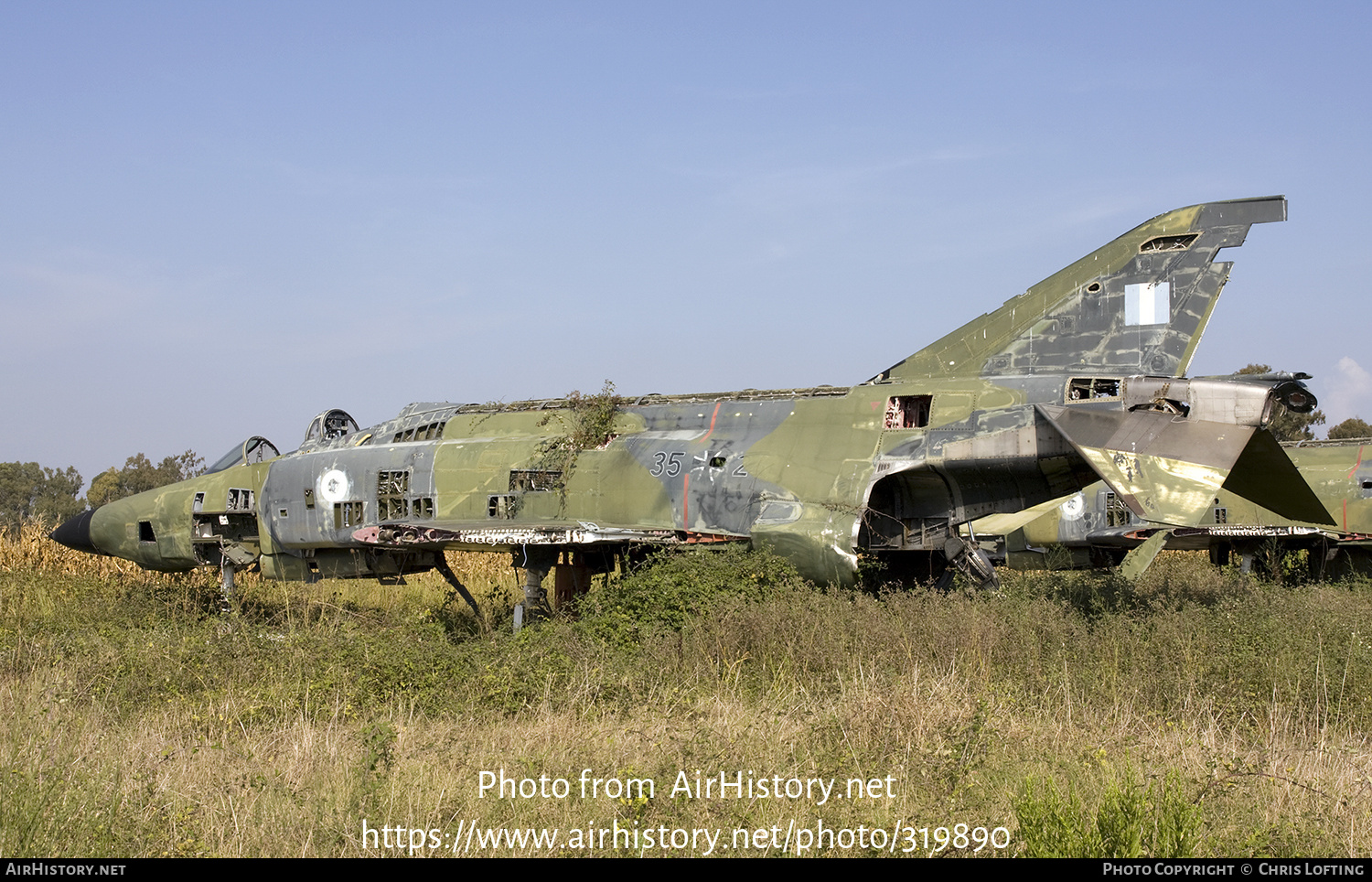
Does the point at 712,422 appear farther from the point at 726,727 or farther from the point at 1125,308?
the point at 726,727

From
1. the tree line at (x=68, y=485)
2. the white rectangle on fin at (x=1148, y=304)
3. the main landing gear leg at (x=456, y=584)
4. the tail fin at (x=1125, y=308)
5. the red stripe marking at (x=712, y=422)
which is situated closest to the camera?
the tail fin at (x=1125, y=308)

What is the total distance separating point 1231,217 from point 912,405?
170 inches

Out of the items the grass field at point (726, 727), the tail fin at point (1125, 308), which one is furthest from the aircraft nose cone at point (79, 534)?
the tail fin at point (1125, 308)

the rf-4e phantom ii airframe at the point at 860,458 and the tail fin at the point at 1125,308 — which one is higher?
the tail fin at the point at 1125,308

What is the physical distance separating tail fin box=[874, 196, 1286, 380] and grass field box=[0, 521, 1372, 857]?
9.54 ft

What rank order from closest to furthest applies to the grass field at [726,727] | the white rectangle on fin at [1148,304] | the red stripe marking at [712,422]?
the grass field at [726,727], the white rectangle on fin at [1148,304], the red stripe marking at [712,422]

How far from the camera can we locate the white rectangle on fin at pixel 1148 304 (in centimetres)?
1282

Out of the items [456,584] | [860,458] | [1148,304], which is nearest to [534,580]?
[456,584]

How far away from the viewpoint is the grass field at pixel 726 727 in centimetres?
595

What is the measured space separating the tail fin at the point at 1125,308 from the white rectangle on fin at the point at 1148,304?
11mm

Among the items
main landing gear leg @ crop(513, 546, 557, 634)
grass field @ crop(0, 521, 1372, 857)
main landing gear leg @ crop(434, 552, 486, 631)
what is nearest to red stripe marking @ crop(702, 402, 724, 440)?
grass field @ crop(0, 521, 1372, 857)

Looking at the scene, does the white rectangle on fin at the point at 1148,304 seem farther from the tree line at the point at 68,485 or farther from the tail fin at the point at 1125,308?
the tree line at the point at 68,485

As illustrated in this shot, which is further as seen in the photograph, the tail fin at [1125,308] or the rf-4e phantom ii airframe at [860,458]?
the tail fin at [1125,308]

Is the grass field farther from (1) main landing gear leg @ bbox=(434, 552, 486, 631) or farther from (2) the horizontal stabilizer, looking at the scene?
(1) main landing gear leg @ bbox=(434, 552, 486, 631)
